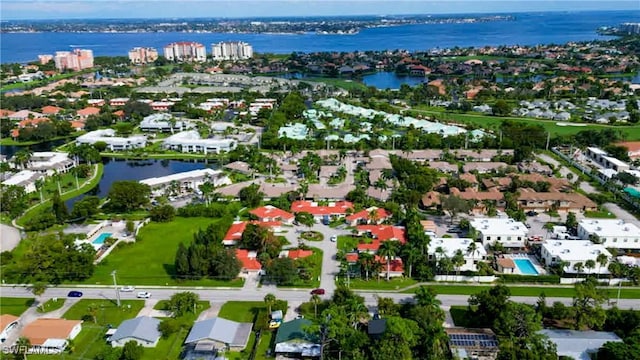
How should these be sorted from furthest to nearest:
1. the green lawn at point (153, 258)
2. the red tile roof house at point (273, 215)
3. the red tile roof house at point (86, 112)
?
the red tile roof house at point (86, 112)
the red tile roof house at point (273, 215)
the green lawn at point (153, 258)

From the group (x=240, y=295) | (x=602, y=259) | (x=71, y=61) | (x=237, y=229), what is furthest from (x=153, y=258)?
(x=71, y=61)

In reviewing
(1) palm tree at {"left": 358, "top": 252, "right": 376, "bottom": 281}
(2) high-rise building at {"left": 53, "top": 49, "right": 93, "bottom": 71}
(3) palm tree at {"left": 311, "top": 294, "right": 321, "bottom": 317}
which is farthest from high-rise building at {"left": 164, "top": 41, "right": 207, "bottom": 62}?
(3) palm tree at {"left": 311, "top": 294, "right": 321, "bottom": 317}

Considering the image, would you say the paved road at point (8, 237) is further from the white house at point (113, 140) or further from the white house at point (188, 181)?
the white house at point (113, 140)

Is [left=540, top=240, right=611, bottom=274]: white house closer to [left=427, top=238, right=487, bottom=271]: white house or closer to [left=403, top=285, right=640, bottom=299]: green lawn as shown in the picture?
[left=403, top=285, right=640, bottom=299]: green lawn

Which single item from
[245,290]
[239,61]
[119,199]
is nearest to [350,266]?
[245,290]

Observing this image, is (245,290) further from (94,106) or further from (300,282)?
(94,106)

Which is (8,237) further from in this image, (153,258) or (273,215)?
(273,215)

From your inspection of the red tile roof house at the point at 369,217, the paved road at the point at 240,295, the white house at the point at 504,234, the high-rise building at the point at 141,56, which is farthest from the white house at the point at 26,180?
the high-rise building at the point at 141,56
